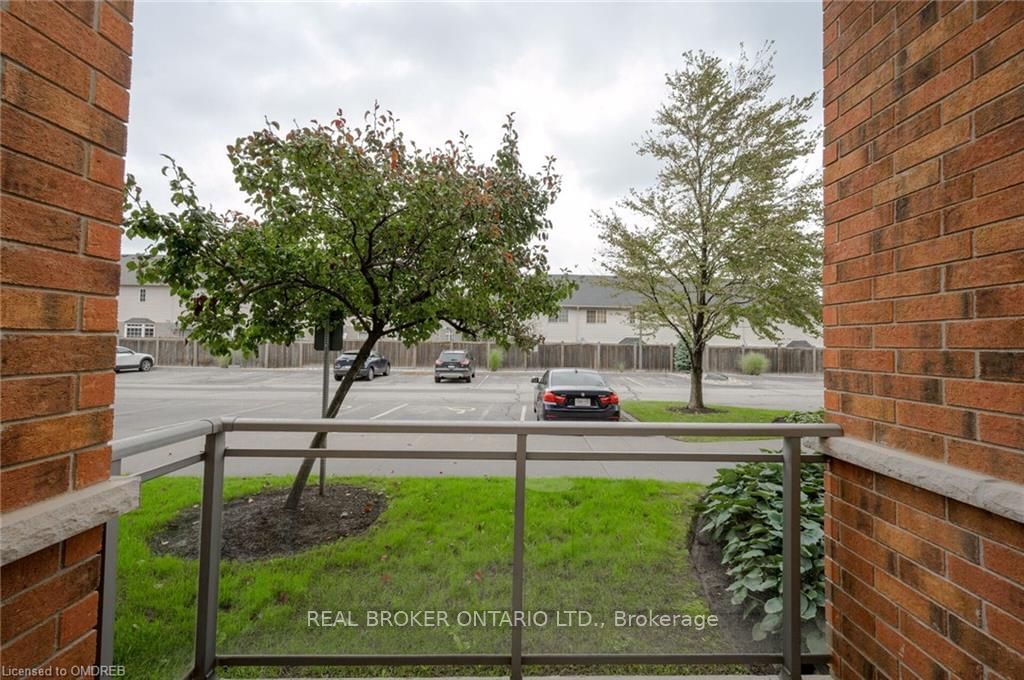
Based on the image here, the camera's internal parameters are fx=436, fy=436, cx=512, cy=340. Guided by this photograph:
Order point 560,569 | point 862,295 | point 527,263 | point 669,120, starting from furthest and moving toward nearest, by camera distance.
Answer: point 669,120 → point 527,263 → point 560,569 → point 862,295

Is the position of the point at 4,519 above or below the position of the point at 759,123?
below

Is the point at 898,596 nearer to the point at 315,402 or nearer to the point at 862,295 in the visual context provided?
the point at 862,295

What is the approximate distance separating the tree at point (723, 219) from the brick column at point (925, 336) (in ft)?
29.3

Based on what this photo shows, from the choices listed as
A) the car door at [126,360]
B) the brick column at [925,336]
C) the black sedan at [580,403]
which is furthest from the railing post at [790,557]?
the car door at [126,360]

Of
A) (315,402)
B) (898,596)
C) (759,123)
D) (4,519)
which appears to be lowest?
(315,402)

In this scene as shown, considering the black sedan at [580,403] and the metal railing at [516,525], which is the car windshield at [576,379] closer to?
the black sedan at [580,403]

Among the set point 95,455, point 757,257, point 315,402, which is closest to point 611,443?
point 95,455

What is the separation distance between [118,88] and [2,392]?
869mm

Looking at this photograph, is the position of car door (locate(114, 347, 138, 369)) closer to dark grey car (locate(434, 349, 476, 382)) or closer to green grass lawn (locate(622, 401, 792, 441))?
dark grey car (locate(434, 349, 476, 382))

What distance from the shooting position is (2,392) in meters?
0.94

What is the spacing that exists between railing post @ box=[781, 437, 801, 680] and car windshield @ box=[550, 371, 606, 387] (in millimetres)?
7456

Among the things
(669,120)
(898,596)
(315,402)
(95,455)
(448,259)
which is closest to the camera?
(95,455)

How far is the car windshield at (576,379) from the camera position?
9695 mm

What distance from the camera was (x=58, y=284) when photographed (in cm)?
107
